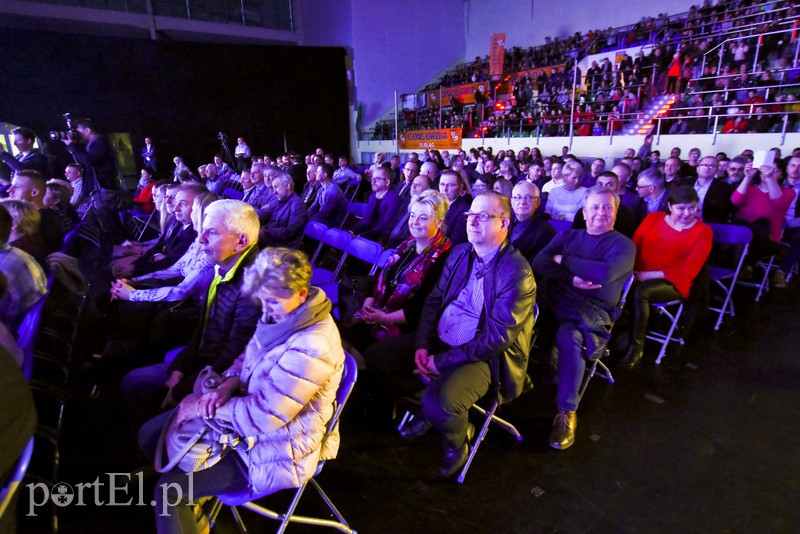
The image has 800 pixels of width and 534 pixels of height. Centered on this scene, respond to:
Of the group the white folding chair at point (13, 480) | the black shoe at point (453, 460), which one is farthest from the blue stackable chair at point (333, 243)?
the white folding chair at point (13, 480)

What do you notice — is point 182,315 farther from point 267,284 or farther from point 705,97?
point 705,97

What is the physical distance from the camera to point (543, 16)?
54.5ft

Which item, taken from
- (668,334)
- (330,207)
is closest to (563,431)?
(668,334)

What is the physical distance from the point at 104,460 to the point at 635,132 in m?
11.1

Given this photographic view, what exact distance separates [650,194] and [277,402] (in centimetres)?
388

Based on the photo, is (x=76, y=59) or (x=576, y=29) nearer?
(x=76, y=59)

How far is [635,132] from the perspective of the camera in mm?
10016

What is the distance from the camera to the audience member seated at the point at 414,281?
8.31 ft

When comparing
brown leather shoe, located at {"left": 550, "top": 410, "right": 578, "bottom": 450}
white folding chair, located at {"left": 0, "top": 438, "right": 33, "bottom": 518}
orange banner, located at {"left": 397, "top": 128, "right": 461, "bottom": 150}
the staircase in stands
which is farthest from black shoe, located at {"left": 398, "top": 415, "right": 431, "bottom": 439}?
orange banner, located at {"left": 397, "top": 128, "right": 461, "bottom": 150}

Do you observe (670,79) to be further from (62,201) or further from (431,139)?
(62,201)

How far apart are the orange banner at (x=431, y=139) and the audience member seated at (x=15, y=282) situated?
11.7 meters

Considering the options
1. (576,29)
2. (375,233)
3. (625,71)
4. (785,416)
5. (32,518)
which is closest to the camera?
(32,518)

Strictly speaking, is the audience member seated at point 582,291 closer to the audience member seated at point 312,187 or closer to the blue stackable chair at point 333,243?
the blue stackable chair at point 333,243

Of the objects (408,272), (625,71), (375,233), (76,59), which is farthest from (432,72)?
(408,272)
